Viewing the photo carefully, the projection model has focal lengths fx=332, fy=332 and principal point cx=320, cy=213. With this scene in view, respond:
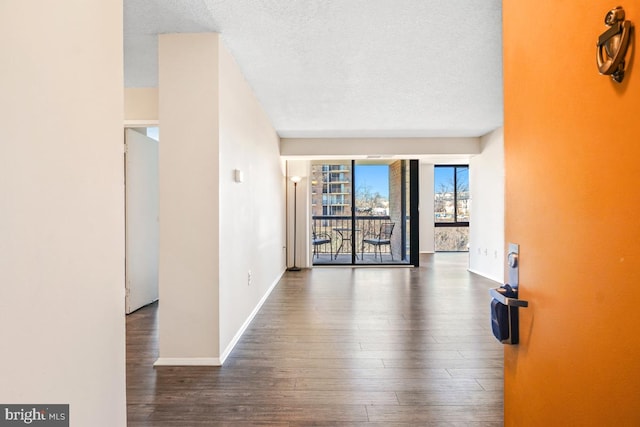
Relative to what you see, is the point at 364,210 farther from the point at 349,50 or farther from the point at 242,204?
the point at 349,50

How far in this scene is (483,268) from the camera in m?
6.29

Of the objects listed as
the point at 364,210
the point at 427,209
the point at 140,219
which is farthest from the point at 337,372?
the point at 427,209

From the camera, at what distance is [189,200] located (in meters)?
2.62

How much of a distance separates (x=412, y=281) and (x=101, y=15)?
18.2 ft

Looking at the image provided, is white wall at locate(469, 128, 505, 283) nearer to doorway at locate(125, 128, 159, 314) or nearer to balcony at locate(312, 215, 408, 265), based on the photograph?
balcony at locate(312, 215, 408, 265)

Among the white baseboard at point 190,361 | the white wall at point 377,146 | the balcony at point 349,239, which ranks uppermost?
the white wall at point 377,146

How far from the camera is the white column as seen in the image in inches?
103

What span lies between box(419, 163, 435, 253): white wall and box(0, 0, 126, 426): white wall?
9.33 metres

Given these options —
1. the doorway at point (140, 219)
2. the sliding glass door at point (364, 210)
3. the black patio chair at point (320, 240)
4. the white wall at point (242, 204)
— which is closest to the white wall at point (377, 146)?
the sliding glass door at point (364, 210)

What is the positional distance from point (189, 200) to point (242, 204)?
801mm

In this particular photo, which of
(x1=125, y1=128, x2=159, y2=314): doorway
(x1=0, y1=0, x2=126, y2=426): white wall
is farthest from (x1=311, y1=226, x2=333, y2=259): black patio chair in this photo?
(x1=0, y1=0, x2=126, y2=426): white wall

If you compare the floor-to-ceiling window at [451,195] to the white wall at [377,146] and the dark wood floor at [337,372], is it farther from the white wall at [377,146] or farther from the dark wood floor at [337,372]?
the dark wood floor at [337,372]

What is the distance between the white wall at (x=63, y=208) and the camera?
86cm

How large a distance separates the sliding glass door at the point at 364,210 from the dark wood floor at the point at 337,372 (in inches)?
137
